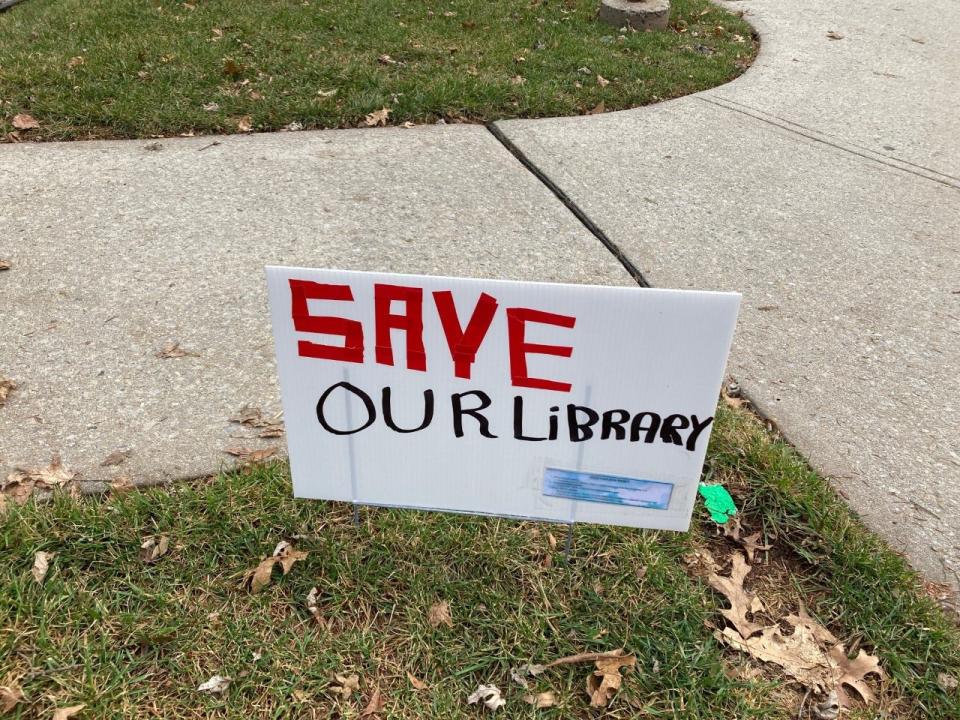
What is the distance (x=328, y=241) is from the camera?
3.31 m

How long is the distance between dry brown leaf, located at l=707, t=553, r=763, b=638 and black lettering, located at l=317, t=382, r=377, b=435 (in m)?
0.97

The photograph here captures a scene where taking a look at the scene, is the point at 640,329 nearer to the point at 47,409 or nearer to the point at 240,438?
the point at 240,438

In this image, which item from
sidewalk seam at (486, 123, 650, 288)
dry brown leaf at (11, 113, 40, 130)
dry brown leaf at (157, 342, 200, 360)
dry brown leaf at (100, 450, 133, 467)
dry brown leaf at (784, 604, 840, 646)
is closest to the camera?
dry brown leaf at (784, 604, 840, 646)

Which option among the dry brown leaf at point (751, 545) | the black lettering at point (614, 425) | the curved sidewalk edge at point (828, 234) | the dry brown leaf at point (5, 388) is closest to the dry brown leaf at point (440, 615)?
the black lettering at point (614, 425)

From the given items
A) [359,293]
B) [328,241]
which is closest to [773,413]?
[359,293]

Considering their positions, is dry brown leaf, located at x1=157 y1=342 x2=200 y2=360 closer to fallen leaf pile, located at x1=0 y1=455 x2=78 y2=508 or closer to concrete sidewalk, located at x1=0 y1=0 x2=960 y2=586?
concrete sidewalk, located at x1=0 y1=0 x2=960 y2=586

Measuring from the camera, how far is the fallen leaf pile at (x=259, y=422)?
7.64 feet

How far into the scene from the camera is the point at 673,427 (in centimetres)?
173

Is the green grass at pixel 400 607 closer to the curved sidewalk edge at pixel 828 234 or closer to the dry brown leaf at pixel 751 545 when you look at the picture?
the dry brown leaf at pixel 751 545

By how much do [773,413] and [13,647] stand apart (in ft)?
7.26

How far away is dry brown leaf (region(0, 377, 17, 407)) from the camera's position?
2.39 m

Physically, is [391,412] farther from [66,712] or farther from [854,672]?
[854,672]

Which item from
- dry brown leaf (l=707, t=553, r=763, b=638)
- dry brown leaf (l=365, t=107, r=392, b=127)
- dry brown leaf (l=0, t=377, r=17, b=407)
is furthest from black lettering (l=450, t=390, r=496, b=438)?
dry brown leaf (l=365, t=107, r=392, b=127)

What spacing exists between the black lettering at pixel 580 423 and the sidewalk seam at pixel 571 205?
4.90 feet
